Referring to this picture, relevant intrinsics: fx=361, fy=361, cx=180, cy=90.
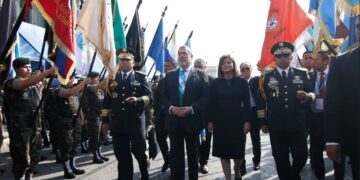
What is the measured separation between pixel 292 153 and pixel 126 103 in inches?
101

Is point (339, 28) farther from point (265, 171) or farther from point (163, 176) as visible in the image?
point (163, 176)

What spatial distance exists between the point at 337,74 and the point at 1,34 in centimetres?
463

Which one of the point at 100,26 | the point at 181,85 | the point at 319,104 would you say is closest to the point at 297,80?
the point at 319,104

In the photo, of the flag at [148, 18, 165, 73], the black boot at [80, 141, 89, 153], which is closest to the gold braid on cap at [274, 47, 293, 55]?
the flag at [148, 18, 165, 73]

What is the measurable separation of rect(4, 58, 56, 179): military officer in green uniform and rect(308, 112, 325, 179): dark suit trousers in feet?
14.3

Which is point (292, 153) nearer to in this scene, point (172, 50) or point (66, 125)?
point (66, 125)

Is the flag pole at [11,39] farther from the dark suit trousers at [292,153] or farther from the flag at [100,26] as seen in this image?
the dark suit trousers at [292,153]

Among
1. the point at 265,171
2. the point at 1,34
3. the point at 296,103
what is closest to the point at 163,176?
the point at 265,171

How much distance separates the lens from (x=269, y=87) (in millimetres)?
5352

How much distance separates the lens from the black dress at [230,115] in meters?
5.59

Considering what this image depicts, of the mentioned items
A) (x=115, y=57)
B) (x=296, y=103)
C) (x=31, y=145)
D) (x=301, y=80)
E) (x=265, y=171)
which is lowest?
(x=265, y=171)

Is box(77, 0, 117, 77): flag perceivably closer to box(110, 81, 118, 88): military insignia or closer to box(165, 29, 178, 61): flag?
box(110, 81, 118, 88): military insignia

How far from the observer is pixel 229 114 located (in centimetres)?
559

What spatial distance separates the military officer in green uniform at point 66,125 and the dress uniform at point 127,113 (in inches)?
43.3
